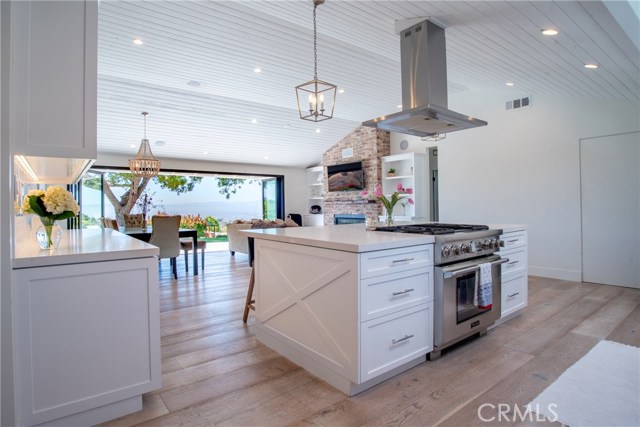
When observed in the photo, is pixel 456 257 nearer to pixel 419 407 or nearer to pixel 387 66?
pixel 419 407

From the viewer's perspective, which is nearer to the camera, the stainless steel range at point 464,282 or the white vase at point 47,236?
the white vase at point 47,236

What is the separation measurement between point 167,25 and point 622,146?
5951 mm

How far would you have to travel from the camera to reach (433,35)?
10.2 ft

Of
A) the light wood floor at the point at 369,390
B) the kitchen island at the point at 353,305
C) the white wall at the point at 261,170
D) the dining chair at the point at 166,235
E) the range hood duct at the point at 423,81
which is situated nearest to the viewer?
the light wood floor at the point at 369,390

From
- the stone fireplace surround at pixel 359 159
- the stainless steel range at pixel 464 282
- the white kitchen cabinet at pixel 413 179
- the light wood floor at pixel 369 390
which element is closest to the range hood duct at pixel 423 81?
the stainless steel range at pixel 464 282

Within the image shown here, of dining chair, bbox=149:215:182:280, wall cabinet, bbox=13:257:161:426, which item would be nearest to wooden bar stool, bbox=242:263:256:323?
wall cabinet, bbox=13:257:161:426

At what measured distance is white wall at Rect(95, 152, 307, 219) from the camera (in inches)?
319

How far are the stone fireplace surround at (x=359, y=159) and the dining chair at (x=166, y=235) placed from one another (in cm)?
456

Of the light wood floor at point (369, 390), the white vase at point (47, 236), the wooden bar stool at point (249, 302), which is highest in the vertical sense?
the white vase at point (47, 236)

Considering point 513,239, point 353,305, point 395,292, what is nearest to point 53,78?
point 353,305

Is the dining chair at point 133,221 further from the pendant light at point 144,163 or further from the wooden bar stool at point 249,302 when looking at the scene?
the wooden bar stool at point 249,302

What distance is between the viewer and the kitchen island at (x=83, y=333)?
1.59m

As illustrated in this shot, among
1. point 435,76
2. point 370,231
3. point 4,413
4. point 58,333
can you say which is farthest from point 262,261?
point 435,76

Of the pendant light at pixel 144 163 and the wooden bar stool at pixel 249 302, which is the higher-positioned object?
the pendant light at pixel 144 163
